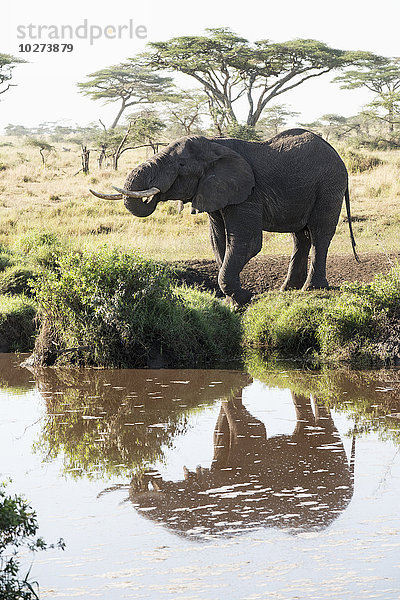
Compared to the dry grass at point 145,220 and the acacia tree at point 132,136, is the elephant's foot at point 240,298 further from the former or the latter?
the acacia tree at point 132,136

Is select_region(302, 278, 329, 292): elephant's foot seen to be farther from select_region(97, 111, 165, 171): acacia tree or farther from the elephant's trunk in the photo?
select_region(97, 111, 165, 171): acacia tree

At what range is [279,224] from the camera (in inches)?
454

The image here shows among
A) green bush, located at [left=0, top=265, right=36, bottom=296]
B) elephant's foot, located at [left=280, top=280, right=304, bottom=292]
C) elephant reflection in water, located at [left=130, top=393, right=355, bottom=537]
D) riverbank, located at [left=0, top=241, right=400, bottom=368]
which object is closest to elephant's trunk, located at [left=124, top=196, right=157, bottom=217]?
riverbank, located at [left=0, top=241, right=400, bottom=368]

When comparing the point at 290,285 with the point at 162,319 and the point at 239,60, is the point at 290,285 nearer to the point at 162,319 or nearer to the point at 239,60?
the point at 162,319

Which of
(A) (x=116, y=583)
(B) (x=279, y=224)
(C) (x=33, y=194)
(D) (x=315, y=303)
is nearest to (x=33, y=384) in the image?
(D) (x=315, y=303)

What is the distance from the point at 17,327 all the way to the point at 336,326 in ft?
13.0

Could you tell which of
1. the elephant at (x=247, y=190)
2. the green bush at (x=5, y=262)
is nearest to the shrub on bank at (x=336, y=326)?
the elephant at (x=247, y=190)

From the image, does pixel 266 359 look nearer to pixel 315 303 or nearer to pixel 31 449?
pixel 315 303

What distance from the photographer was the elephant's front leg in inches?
435

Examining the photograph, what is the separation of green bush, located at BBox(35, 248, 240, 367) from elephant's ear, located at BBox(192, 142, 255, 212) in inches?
57.4

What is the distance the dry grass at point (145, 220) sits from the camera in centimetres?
1670

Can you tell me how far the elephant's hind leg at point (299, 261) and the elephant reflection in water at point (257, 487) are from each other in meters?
5.48

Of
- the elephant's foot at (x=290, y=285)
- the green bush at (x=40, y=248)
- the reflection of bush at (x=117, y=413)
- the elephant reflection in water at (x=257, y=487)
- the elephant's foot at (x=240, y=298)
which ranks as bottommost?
the reflection of bush at (x=117, y=413)

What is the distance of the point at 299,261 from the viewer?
12.1m
